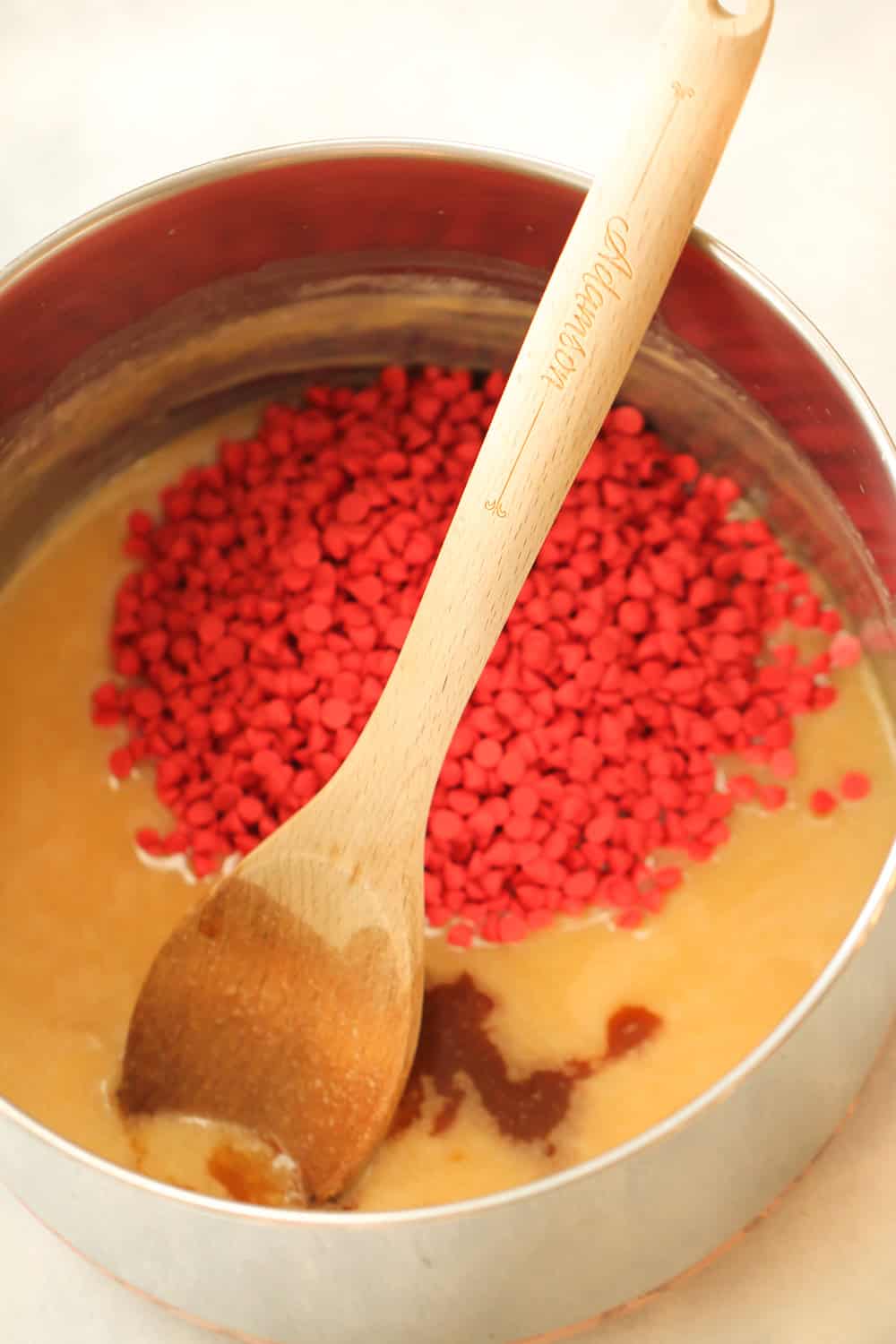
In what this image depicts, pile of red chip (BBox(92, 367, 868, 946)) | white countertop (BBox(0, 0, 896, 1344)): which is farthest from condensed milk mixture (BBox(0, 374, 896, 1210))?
white countertop (BBox(0, 0, 896, 1344))

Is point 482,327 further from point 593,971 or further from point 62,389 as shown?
point 593,971

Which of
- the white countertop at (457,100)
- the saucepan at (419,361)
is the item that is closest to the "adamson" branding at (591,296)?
the saucepan at (419,361)

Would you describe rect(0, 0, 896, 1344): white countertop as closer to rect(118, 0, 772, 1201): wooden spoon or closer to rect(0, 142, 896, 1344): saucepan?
rect(0, 142, 896, 1344): saucepan

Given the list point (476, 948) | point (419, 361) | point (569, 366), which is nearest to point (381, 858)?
point (476, 948)

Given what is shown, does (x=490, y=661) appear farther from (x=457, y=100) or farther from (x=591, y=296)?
(x=457, y=100)

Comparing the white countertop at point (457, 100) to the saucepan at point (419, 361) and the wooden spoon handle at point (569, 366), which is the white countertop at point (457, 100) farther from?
the wooden spoon handle at point (569, 366)

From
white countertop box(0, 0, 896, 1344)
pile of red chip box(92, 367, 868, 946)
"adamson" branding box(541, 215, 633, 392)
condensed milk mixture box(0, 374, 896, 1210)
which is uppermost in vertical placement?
white countertop box(0, 0, 896, 1344)
